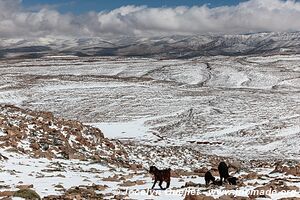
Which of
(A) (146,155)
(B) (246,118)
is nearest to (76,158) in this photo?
(A) (146,155)

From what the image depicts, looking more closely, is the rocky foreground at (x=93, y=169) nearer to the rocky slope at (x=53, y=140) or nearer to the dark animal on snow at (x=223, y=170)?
the rocky slope at (x=53, y=140)

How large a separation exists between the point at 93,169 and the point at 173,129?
75.2ft

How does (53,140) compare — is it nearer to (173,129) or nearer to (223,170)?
(223,170)

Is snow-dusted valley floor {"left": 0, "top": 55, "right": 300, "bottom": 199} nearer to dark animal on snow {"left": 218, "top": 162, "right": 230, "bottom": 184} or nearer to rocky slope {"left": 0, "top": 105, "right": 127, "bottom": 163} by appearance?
dark animal on snow {"left": 218, "top": 162, "right": 230, "bottom": 184}

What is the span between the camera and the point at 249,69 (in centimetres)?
10906

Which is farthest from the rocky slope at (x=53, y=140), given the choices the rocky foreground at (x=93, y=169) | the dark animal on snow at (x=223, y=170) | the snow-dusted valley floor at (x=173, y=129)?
the dark animal on snow at (x=223, y=170)

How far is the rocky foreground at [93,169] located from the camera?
1227 cm

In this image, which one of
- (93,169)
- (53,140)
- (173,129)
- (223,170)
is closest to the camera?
(223,170)

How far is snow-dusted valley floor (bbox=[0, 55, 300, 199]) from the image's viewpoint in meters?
15.9

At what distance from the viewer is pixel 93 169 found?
1914 centimetres

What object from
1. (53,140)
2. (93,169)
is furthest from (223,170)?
(53,140)

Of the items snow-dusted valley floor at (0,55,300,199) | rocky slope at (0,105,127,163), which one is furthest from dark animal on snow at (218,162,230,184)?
rocky slope at (0,105,127,163)

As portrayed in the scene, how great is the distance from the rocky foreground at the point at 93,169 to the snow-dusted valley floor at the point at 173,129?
0.22 ft

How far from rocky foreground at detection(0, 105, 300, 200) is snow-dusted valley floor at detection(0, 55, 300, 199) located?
7 centimetres
